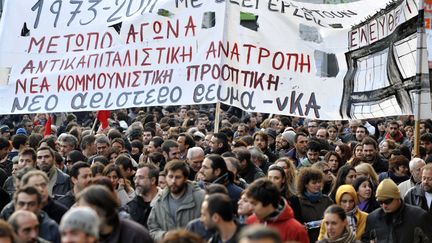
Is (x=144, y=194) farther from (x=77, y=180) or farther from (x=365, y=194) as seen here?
(x=365, y=194)

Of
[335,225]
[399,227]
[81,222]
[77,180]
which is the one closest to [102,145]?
[77,180]

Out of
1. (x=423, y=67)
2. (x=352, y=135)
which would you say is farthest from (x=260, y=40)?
(x=352, y=135)

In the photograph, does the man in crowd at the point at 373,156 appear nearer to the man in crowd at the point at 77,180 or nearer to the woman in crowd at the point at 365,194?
the woman in crowd at the point at 365,194

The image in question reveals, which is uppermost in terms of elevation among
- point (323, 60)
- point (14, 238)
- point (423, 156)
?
point (323, 60)

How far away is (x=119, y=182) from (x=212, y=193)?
304 cm

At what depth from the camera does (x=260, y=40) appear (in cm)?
1498

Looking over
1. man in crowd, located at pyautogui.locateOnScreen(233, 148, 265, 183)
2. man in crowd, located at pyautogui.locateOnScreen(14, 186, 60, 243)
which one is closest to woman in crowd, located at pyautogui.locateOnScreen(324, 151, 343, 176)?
man in crowd, located at pyautogui.locateOnScreen(233, 148, 265, 183)

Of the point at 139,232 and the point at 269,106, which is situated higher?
the point at 269,106

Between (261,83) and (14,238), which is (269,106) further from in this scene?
(14,238)

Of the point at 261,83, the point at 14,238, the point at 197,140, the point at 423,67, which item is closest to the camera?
the point at 14,238

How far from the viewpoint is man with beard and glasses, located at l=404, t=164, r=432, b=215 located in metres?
12.2

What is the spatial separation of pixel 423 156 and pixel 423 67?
2.73 metres

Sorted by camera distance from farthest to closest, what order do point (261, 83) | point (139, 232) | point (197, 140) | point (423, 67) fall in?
point (197, 140) → point (261, 83) → point (423, 67) → point (139, 232)

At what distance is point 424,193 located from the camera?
40.7 feet
